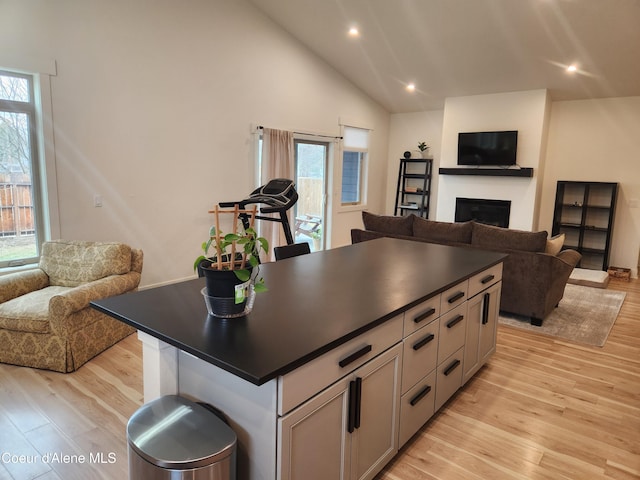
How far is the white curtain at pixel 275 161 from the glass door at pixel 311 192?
0.41m

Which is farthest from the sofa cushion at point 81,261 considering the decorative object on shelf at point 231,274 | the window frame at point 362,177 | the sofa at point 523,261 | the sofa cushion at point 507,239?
the window frame at point 362,177

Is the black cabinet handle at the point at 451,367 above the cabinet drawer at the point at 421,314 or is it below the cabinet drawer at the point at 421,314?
below

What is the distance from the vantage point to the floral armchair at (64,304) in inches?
117

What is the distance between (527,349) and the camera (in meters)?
3.54

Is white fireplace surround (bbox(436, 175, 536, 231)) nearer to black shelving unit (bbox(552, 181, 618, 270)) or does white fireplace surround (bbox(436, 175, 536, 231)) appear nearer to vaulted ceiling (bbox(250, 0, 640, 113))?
black shelving unit (bbox(552, 181, 618, 270))

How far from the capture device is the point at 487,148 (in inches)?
268

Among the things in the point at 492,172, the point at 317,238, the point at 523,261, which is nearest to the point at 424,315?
the point at 523,261

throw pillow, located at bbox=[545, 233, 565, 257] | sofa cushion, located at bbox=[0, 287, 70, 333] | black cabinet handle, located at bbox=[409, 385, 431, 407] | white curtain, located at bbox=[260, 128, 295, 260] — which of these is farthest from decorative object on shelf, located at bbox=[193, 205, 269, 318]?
white curtain, located at bbox=[260, 128, 295, 260]

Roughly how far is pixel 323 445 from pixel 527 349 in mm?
2635

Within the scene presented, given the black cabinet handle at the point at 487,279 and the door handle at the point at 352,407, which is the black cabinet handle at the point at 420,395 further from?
the black cabinet handle at the point at 487,279

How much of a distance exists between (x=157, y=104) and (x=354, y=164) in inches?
154

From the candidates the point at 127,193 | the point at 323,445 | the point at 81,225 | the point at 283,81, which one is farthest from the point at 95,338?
the point at 283,81

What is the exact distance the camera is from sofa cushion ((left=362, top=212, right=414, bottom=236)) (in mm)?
4574

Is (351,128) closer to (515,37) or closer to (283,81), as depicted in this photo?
(283,81)
